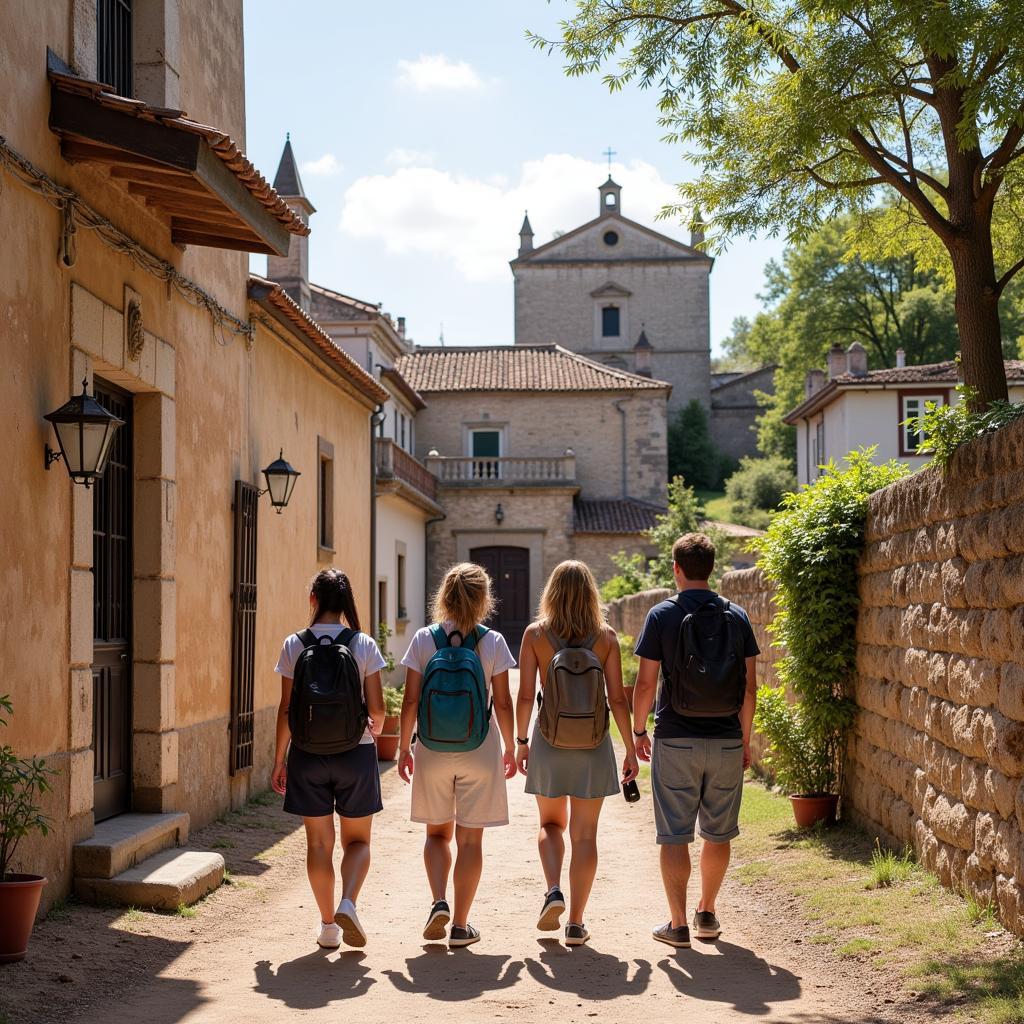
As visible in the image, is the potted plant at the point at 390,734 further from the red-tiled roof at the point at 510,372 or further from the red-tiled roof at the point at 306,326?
the red-tiled roof at the point at 510,372

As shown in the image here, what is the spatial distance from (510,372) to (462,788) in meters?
35.3

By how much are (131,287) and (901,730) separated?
17.6ft

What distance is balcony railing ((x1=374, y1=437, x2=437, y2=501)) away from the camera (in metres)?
24.1

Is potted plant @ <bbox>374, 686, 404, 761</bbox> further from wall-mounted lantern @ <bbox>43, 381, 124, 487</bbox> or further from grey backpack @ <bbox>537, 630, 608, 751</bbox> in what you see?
grey backpack @ <bbox>537, 630, 608, 751</bbox>

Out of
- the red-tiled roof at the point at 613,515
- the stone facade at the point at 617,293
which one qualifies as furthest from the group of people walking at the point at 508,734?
the stone facade at the point at 617,293

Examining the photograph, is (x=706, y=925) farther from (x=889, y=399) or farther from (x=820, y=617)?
(x=889, y=399)

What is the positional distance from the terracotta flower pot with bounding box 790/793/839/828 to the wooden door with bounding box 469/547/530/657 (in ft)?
88.5

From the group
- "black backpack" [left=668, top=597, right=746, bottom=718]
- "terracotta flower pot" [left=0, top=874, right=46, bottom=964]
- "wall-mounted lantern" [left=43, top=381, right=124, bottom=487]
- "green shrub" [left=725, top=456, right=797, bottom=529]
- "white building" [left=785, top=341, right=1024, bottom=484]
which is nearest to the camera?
"terracotta flower pot" [left=0, top=874, right=46, bottom=964]

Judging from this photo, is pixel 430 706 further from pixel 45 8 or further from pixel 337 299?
pixel 337 299

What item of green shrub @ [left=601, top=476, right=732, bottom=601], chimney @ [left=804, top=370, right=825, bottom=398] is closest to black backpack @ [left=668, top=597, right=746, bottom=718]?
green shrub @ [left=601, top=476, right=732, bottom=601]

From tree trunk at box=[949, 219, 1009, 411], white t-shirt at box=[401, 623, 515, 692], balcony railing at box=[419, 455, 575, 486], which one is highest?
balcony railing at box=[419, 455, 575, 486]

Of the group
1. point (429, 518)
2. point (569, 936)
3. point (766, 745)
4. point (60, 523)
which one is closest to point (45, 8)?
point (60, 523)

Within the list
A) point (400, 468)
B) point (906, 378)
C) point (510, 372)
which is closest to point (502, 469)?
point (510, 372)

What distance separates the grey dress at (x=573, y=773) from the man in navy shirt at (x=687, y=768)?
18 centimetres
